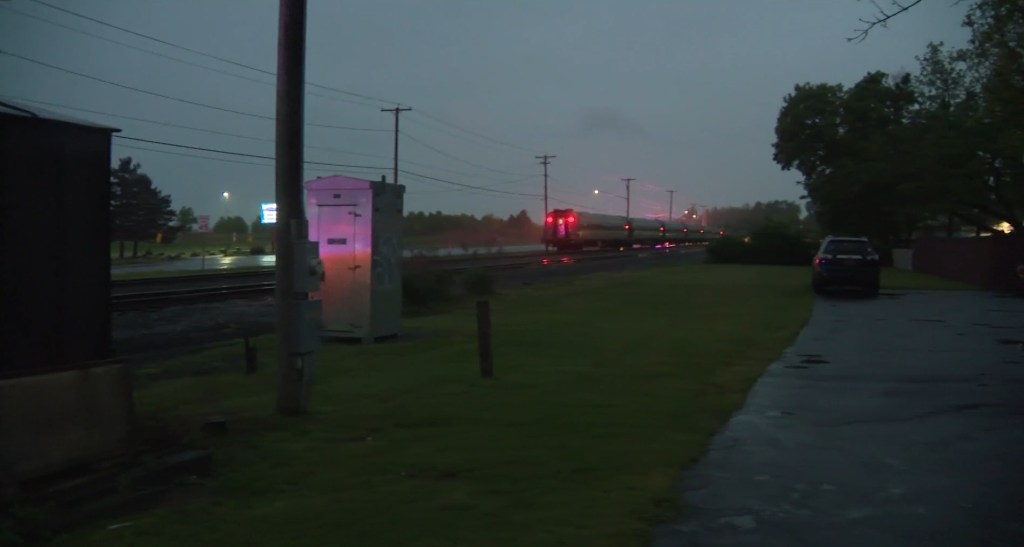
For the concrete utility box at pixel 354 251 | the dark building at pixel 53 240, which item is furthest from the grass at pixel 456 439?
the dark building at pixel 53 240

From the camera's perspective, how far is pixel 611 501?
6.80 meters

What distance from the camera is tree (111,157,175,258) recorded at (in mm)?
53938

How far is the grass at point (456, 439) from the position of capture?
6.19 metres

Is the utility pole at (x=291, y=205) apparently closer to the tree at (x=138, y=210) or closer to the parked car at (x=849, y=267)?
the parked car at (x=849, y=267)

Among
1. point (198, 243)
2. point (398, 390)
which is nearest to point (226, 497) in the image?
point (398, 390)

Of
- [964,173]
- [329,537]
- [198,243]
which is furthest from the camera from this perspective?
[198,243]

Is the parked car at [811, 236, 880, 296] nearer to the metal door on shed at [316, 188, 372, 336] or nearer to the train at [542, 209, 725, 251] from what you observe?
the metal door on shed at [316, 188, 372, 336]

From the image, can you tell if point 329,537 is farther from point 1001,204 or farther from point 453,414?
point 1001,204

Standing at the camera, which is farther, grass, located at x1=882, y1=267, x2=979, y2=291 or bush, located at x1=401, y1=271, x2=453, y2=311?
grass, located at x1=882, y1=267, x2=979, y2=291

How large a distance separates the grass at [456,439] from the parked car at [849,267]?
1136cm

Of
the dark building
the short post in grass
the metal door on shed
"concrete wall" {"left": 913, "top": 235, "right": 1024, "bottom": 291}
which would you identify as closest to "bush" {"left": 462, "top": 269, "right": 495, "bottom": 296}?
the metal door on shed

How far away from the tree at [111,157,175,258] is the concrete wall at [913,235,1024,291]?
119ft

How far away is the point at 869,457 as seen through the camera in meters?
8.21

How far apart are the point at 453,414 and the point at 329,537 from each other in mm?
3947
